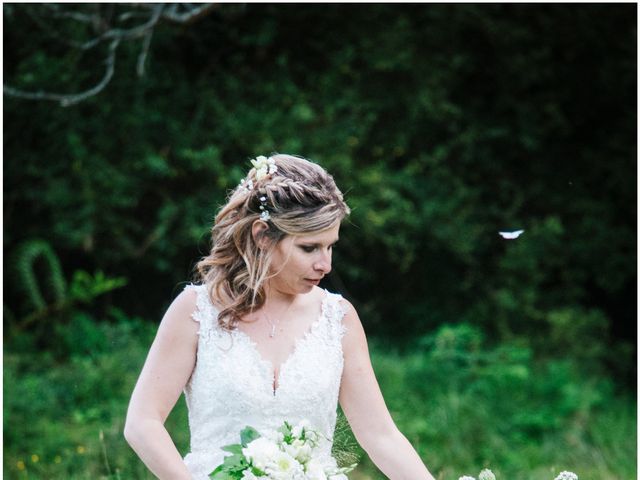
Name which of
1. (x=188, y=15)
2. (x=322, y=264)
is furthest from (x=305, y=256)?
(x=188, y=15)

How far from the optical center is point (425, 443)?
6004 millimetres

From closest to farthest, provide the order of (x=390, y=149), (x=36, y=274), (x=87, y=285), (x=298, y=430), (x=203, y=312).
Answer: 1. (x=298, y=430)
2. (x=203, y=312)
3. (x=87, y=285)
4. (x=36, y=274)
5. (x=390, y=149)

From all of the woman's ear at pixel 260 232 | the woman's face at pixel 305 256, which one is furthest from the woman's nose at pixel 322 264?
the woman's ear at pixel 260 232

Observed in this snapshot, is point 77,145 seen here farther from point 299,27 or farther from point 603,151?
point 603,151

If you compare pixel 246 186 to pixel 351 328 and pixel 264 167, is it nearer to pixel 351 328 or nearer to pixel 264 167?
pixel 264 167

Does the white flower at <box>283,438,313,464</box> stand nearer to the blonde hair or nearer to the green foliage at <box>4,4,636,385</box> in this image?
the blonde hair

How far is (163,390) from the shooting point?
255 centimetres

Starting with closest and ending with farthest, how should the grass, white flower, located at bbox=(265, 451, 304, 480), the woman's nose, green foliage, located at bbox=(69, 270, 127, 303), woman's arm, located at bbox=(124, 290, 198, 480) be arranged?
white flower, located at bbox=(265, 451, 304, 480)
woman's arm, located at bbox=(124, 290, 198, 480)
the woman's nose
the grass
green foliage, located at bbox=(69, 270, 127, 303)

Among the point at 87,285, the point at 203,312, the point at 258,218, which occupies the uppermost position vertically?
the point at 258,218

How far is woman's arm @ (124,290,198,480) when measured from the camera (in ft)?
8.08

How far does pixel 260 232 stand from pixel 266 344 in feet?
1.11

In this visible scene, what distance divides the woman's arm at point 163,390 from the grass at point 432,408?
2469 mm

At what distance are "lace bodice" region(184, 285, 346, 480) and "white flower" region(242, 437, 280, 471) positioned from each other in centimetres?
59

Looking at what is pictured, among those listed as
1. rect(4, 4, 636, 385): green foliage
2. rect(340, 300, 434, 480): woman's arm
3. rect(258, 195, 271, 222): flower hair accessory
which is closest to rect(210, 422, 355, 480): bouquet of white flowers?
rect(340, 300, 434, 480): woman's arm
